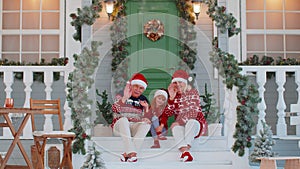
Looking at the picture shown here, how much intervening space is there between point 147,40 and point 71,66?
1.66m

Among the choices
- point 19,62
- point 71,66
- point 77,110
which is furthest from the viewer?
point 19,62

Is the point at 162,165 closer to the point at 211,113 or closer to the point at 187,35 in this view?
the point at 211,113

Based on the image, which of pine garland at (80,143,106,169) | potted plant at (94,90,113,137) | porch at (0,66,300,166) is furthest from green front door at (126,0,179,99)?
pine garland at (80,143,106,169)

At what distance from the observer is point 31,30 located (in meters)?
7.15

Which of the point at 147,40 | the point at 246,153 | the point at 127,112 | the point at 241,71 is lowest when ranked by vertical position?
the point at 246,153

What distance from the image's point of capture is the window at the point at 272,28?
7125 millimetres

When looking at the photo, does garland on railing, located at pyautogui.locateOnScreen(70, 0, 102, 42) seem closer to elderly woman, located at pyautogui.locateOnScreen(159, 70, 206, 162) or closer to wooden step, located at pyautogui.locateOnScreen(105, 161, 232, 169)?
elderly woman, located at pyautogui.locateOnScreen(159, 70, 206, 162)

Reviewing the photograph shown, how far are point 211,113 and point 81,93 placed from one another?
1.90 meters

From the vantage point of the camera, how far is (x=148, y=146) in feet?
18.1

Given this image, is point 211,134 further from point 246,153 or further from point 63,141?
point 63,141

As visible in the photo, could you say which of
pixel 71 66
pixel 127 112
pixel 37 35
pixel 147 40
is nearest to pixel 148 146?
pixel 127 112

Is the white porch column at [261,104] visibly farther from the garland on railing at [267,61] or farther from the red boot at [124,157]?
the red boot at [124,157]

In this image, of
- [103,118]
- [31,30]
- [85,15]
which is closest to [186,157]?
[103,118]

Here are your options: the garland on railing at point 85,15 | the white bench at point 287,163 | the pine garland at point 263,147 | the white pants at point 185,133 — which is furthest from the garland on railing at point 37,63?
the white bench at point 287,163
